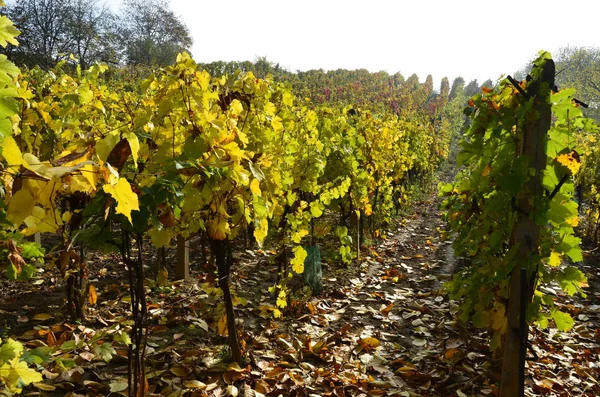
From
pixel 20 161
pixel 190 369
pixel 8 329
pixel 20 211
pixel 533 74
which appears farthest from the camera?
pixel 8 329

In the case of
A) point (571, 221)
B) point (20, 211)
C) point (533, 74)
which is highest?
point (533, 74)

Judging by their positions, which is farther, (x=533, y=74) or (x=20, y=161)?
(x=533, y=74)

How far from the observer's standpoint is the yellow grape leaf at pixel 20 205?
861mm

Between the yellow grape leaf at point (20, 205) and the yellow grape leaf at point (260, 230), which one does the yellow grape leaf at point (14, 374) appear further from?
the yellow grape leaf at point (260, 230)

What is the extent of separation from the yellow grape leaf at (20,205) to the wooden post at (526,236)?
85.7 inches

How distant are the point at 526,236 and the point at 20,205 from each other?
92.4 inches

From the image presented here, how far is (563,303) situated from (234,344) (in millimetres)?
3827

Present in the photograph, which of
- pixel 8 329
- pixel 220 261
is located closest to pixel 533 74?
pixel 220 261

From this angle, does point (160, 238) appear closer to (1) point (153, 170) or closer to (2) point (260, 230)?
(1) point (153, 170)

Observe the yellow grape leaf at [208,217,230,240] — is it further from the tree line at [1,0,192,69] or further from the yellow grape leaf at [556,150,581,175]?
the tree line at [1,0,192,69]

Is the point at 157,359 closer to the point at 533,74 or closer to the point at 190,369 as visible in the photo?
the point at 190,369

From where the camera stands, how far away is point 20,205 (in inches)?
34.2

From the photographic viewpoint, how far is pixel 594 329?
393 centimetres

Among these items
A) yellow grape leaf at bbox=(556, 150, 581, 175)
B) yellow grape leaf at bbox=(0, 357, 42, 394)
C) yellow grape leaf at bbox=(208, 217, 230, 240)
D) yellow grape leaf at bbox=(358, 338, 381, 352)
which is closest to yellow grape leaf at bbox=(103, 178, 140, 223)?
yellow grape leaf at bbox=(0, 357, 42, 394)
